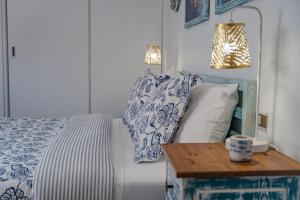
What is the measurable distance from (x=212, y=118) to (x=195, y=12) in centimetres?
141

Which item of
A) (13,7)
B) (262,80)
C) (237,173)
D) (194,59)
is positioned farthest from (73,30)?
(237,173)

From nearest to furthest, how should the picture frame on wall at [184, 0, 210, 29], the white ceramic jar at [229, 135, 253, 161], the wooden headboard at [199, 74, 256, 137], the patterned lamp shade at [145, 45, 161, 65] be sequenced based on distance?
the white ceramic jar at [229, 135, 253, 161] → the wooden headboard at [199, 74, 256, 137] → the picture frame on wall at [184, 0, 210, 29] → the patterned lamp shade at [145, 45, 161, 65]

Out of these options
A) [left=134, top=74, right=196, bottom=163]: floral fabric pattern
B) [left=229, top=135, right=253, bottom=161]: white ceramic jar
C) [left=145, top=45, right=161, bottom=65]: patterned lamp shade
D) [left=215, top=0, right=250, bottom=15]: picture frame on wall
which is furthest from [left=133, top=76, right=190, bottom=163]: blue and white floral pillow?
[left=145, top=45, right=161, bottom=65]: patterned lamp shade

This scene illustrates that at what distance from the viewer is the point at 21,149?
2.01m

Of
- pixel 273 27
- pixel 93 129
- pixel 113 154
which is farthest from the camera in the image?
pixel 93 129

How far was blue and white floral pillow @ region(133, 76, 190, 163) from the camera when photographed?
1.84 m

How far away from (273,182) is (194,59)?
1.95 metres

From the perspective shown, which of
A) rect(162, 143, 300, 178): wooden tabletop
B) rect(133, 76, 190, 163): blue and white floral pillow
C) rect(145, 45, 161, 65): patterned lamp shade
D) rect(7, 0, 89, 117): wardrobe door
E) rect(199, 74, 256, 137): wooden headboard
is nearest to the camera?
rect(162, 143, 300, 178): wooden tabletop

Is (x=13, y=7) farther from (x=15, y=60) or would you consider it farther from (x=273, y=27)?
(x=273, y=27)

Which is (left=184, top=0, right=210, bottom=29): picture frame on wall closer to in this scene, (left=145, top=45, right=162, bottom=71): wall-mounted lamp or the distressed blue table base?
(left=145, top=45, right=162, bottom=71): wall-mounted lamp

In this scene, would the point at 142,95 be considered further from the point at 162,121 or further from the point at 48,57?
the point at 48,57

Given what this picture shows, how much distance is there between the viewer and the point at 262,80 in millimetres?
1674

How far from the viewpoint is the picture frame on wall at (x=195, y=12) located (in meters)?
2.66

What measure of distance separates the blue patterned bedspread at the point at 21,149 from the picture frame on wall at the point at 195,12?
1.28 metres
